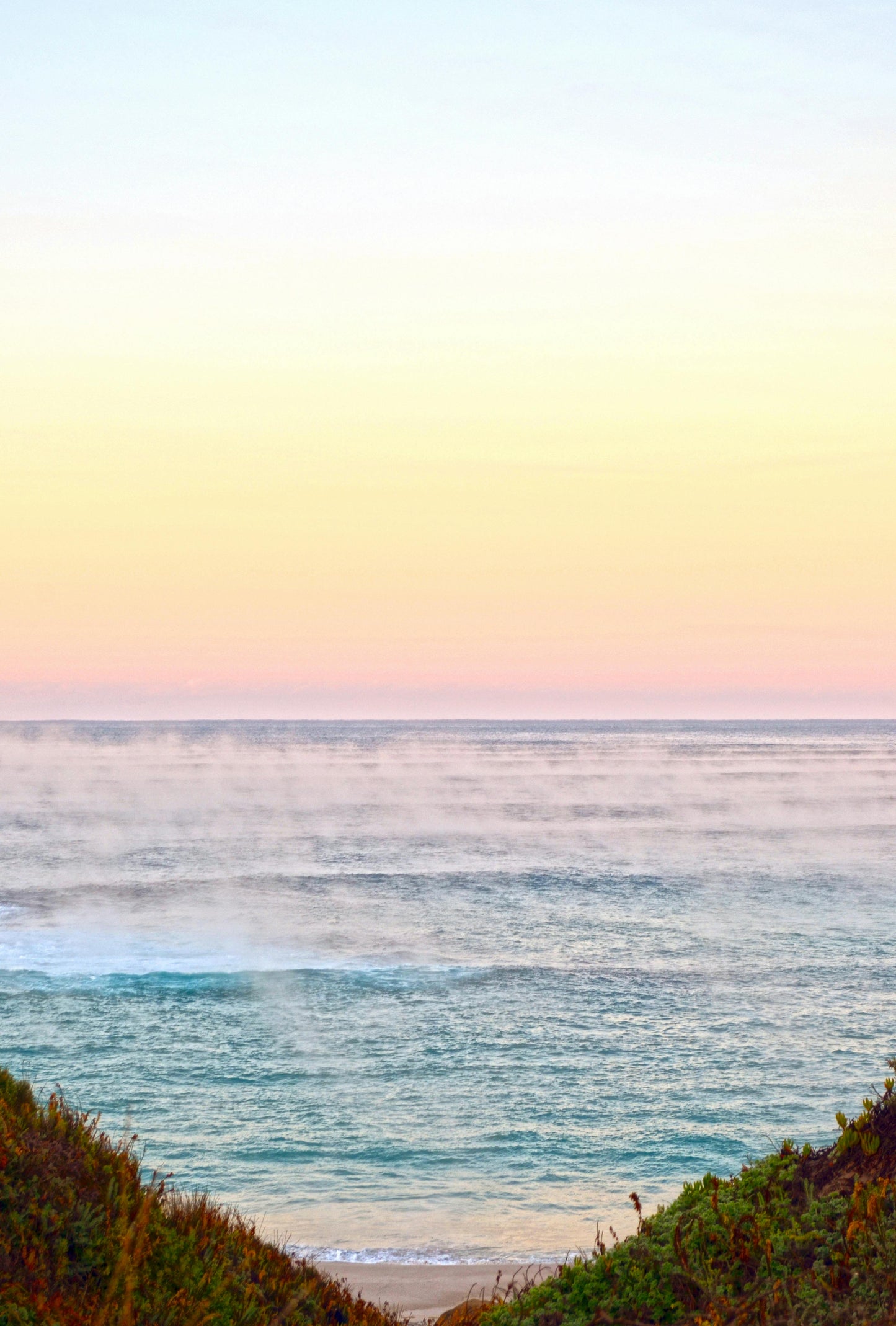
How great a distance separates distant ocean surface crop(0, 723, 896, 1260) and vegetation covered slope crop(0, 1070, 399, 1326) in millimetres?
950

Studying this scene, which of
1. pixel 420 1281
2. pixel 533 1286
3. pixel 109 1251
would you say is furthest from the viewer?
pixel 420 1281

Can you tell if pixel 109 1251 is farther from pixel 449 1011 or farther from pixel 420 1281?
pixel 449 1011

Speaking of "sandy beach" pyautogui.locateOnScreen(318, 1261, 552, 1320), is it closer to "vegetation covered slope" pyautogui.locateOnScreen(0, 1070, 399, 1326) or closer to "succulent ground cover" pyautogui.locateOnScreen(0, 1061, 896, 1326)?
"succulent ground cover" pyautogui.locateOnScreen(0, 1061, 896, 1326)

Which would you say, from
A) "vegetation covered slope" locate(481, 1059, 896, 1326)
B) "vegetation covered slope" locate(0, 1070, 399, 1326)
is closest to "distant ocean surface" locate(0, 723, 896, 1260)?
"vegetation covered slope" locate(0, 1070, 399, 1326)

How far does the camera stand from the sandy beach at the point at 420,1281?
10422 millimetres

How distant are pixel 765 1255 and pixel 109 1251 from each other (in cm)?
366

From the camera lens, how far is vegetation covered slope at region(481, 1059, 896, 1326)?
5.47 m

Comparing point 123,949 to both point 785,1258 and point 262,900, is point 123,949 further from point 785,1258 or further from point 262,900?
point 785,1258

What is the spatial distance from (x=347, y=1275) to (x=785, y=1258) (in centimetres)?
660

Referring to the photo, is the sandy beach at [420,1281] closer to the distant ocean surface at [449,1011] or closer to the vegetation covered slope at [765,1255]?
the distant ocean surface at [449,1011]

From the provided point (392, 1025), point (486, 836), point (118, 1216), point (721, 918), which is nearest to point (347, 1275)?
point (118, 1216)

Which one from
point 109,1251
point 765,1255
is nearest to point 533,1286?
point 765,1255

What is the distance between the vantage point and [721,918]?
32.2 m

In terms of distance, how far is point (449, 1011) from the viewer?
21.5m
